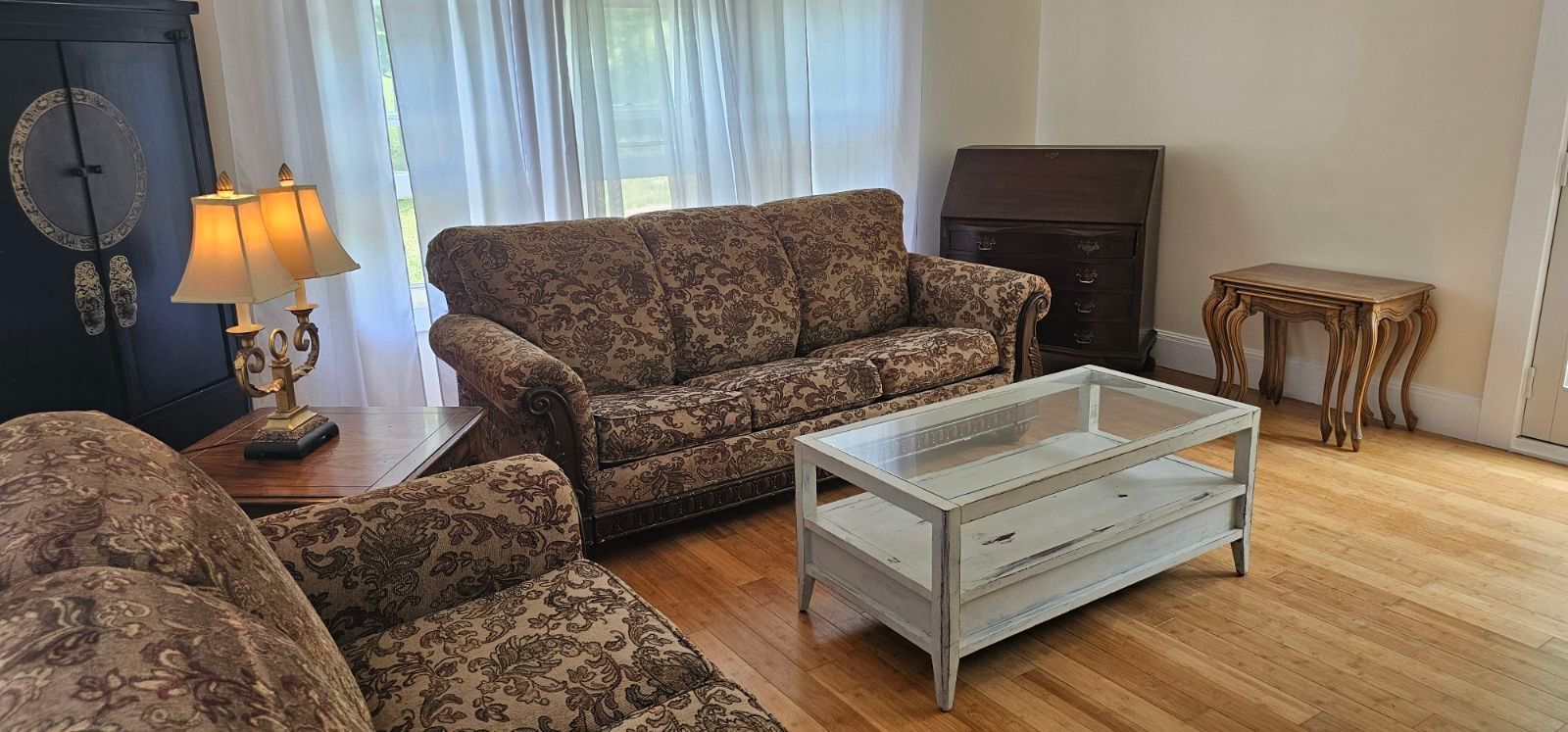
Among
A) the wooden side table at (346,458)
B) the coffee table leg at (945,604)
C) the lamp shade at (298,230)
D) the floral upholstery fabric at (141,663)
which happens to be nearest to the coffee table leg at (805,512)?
the coffee table leg at (945,604)

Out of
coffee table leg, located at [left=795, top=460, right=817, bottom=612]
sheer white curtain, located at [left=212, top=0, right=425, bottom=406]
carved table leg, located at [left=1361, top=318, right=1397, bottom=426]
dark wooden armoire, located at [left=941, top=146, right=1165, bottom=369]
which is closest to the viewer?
coffee table leg, located at [left=795, top=460, right=817, bottom=612]

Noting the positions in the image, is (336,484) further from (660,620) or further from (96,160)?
(96,160)

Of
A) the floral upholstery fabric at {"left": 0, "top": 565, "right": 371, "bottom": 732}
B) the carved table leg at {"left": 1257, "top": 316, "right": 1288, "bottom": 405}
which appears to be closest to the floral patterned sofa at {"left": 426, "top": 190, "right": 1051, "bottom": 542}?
the carved table leg at {"left": 1257, "top": 316, "right": 1288, "bottom": 405}

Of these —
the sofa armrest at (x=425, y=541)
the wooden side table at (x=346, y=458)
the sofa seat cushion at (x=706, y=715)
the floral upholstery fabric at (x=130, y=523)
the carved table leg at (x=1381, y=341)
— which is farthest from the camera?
the carved table leg at (x=1381, y=341)

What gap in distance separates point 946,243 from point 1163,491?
7.32 ft

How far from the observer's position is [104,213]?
286 centimetres

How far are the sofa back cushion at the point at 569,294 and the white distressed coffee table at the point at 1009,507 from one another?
3.17ft

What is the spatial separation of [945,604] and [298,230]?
166cm

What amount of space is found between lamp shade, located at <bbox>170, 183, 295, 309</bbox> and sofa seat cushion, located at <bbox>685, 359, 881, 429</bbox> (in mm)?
1430

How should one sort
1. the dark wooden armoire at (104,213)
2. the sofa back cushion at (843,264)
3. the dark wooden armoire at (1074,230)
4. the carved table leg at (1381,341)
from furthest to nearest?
the dark wooden armoire at (1074,230) → the sofa back cushion at (843,264) → the carved table leg at (1381,341) → the dark wooden armoire at (104,213)

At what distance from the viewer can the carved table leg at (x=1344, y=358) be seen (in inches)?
144

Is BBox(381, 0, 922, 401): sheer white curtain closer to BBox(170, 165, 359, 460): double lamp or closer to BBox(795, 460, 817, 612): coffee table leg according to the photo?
BBox(170, 165, 359, 460): double lamp

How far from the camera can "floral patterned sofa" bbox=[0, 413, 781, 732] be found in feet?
2.60

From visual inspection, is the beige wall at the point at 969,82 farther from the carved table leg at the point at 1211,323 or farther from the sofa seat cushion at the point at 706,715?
the sofa seat cushion at the point at 706,715
